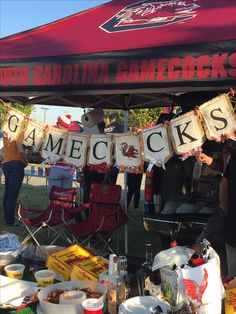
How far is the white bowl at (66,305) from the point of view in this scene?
272 centimetres

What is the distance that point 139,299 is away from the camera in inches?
113

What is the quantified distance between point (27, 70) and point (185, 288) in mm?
2228

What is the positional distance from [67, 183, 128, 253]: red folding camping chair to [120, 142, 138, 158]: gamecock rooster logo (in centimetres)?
176

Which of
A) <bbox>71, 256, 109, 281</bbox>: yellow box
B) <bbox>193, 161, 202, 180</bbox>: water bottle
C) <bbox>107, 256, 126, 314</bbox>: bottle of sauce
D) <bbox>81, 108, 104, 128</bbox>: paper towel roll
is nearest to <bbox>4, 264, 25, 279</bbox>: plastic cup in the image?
<bbox>71, 256, 109, 281</bbox>: yellow box

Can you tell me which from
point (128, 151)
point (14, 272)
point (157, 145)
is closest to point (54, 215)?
point (14, 272)

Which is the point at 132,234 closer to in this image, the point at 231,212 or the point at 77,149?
the point at 77,149

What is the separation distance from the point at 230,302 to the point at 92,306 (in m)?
0.99

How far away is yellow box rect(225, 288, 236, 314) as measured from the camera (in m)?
2.95

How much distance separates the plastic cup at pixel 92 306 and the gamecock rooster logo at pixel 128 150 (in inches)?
47.3

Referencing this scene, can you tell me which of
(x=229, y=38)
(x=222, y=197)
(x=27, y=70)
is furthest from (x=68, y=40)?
(x=222, y=197)

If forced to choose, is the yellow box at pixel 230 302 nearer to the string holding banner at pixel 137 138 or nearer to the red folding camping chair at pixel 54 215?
the string holding banner at pixel 137 138

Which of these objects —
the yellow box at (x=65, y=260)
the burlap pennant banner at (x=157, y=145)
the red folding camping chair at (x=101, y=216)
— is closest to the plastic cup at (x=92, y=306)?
the yellow box at (x=65, y=260)

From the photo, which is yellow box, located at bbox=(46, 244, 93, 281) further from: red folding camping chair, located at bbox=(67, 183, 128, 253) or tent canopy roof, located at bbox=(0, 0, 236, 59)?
tent canopy roof, located at bbox=(0, 0, 236, 59)

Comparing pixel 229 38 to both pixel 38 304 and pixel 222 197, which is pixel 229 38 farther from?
pixel 38 304
